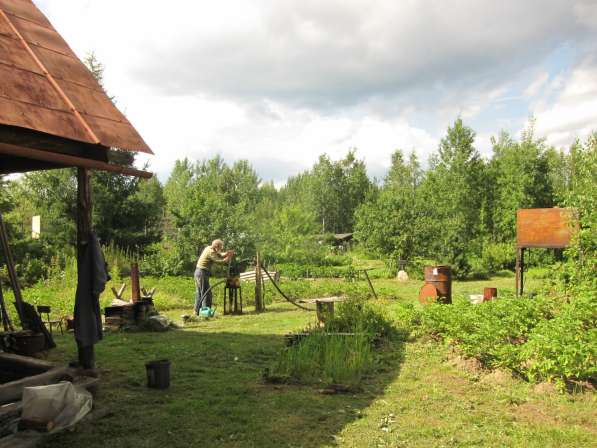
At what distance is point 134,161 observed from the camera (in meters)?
24.2

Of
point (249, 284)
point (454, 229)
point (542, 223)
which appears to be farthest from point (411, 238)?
point (542, 223)

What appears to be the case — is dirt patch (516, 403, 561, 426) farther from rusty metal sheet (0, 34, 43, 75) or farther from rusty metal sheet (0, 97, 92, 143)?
rusty metal sheet (0, 34, 43, 75)

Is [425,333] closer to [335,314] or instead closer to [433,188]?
[335,314]

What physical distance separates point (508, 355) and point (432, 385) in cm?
105

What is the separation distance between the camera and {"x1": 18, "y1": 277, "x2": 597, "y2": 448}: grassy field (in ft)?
15.4

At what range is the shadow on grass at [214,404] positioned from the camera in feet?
15.5

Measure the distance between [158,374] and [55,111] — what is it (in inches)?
130

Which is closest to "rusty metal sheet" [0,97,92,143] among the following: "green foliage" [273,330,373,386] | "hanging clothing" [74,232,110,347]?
"hanging clothing" [74,232,110,347]

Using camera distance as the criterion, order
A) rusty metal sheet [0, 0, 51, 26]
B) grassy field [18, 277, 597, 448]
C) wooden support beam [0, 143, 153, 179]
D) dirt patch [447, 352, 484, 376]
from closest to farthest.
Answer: wooden support beam [0, 143, 153, 179]
grassy field [18, 277, 597, 448]
rusty metal sheet [0, 0, 51, 26]
dirt patch [447, 352, 484, 376]

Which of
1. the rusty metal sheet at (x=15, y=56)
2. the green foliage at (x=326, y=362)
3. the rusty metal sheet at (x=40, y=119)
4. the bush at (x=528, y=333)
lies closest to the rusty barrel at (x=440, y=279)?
the bush at (x=528, y=333)

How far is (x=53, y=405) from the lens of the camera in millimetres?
4352

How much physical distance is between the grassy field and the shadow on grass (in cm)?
1

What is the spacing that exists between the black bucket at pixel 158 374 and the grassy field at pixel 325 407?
0.41 feet

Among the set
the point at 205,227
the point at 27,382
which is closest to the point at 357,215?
the point at 205,227
